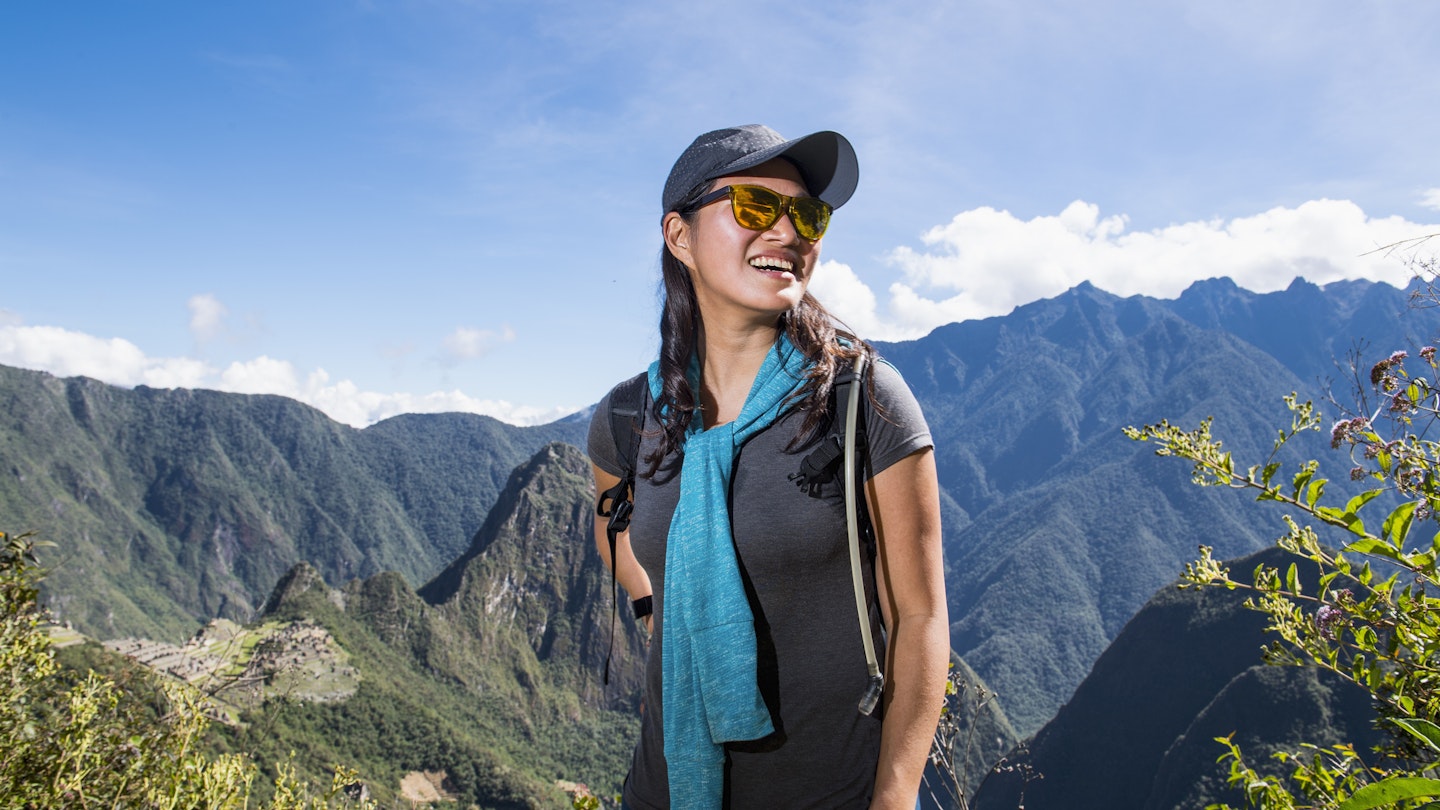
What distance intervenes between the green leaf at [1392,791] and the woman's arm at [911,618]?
85cm

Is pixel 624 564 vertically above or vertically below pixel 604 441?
below

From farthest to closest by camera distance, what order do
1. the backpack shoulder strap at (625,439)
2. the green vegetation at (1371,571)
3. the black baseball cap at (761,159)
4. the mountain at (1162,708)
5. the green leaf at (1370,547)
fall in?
the mountain at (1162,708) → the backpack shoulder strap at (625,439) → the black baseball cap at (761,159) → the green vegetation at (1371,571) → the green leaf at (1370,547)

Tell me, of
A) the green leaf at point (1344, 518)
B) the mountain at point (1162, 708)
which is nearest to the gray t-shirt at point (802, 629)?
the green leaf at point (1344, 518)

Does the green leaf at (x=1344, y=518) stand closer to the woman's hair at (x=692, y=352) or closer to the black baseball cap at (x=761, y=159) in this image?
the woman's hair at (x=692, y=352)

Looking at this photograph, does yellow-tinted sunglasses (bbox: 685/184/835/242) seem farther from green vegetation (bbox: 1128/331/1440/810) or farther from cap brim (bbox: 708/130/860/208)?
green vegetation (bbox: 1128/331/1440/810)

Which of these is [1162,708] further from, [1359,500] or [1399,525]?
[1359,500]

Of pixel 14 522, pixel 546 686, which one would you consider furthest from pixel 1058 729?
pixel 14 522

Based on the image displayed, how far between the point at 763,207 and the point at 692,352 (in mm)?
477

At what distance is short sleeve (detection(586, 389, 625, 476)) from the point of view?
245 cm

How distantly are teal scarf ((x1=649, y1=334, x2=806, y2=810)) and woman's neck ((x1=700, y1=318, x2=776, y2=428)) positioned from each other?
19 centimetres

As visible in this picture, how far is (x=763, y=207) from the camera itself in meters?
2.09

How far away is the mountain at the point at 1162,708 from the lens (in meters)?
62.0

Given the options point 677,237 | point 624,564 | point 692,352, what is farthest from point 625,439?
point 677,237

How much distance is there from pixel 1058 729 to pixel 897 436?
104 metres
